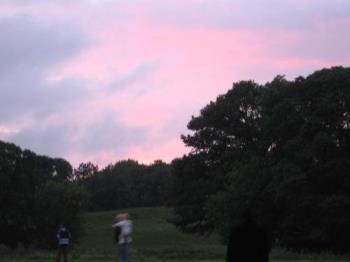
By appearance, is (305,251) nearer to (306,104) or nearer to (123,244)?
(306,104)

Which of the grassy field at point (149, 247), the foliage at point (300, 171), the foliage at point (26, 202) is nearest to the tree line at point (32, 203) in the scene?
the foliage at point (26, 202)

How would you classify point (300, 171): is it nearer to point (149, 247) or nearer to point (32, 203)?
point (149, 247)

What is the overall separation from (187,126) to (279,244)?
73.6ft

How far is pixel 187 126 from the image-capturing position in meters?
69.4

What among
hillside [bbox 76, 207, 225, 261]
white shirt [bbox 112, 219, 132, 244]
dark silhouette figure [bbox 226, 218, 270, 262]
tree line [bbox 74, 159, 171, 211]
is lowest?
dark silhouette figure [bbox 226, 218, 270, 262]

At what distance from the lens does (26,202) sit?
7219 centimetres

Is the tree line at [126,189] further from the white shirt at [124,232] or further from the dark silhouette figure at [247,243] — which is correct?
the dark silhouette figure at [247,243]

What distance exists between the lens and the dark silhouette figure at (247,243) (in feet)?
38.4

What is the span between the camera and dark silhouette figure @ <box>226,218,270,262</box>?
11711mm

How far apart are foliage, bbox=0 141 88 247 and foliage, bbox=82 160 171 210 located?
3203 inches

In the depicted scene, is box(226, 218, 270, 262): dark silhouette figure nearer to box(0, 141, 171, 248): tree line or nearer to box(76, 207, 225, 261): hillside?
box(76, 207, 225, 261): hillside

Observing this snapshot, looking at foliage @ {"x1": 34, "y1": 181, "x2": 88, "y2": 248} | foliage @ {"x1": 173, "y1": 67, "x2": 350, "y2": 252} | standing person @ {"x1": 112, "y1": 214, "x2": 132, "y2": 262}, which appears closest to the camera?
standing person @ {"x1": 112, "y1": 214, "x2": 132, "y2": 262}

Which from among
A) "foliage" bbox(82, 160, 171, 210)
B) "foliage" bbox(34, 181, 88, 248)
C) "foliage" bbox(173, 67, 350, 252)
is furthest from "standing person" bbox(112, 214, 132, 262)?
"foliage" bbox(82, 160, 171, 210)

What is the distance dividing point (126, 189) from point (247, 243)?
157 m
